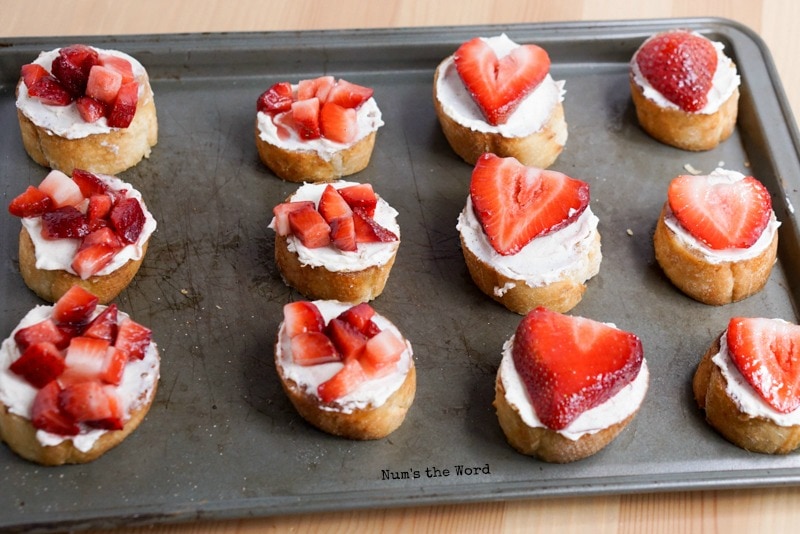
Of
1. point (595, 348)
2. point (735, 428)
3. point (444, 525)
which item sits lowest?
point (444, 525)

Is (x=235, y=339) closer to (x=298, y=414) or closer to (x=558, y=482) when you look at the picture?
(x=298, y=414)

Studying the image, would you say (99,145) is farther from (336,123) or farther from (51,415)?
(51,415)

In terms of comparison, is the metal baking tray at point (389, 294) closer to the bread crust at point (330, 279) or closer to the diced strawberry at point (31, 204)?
the bread crust at point (330, 279)

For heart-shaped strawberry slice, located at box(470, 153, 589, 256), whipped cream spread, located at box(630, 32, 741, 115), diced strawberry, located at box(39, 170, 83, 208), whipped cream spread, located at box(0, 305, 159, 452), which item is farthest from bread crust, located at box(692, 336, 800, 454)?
diced strawberry, located at box(39, 170, 83, 208)

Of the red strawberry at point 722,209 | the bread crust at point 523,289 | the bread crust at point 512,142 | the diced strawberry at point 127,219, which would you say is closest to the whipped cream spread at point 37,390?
the diced strawberry at point 127,219

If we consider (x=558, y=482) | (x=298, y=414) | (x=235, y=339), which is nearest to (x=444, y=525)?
(x=558, y=482)
